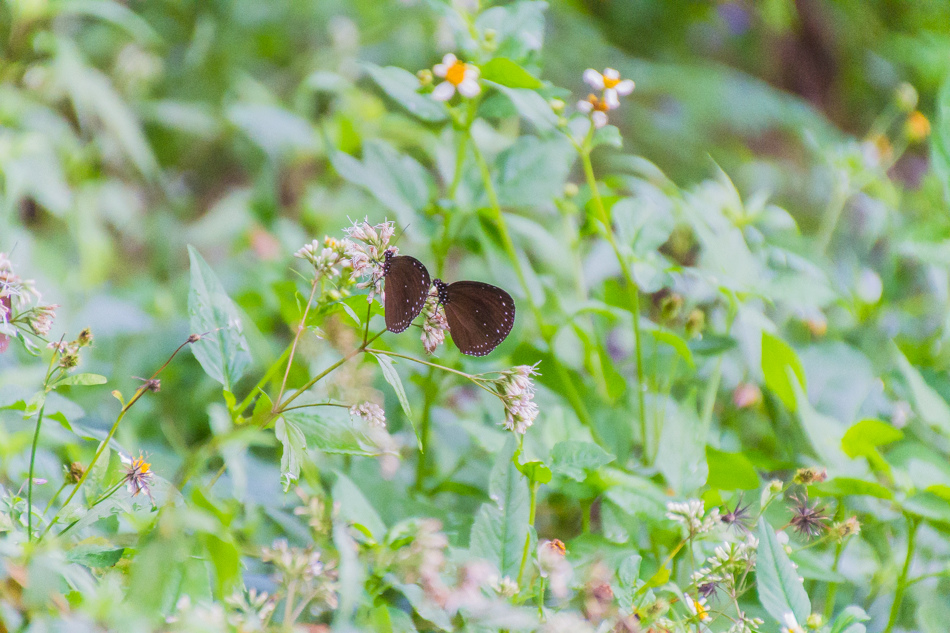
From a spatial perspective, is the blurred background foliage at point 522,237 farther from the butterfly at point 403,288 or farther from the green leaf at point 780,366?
the butterfly at point 403,288

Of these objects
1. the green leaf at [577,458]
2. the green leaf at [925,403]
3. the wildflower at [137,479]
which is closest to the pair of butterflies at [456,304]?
the green leaf at [577,458]

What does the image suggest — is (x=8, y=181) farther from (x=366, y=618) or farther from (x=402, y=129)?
(x=366, y=618)

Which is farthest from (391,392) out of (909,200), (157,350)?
(909,200)

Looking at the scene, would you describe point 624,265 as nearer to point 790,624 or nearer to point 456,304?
point 456,304

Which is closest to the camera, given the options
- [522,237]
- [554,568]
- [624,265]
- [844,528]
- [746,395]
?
[554,568]

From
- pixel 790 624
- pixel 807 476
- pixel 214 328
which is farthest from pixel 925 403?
pixel 214 328
